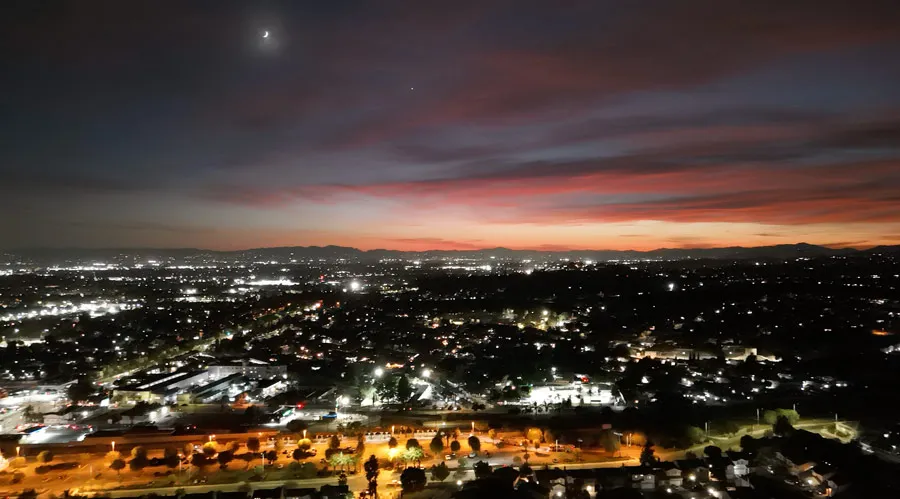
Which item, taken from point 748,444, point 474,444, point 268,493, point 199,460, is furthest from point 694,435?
point 199,460

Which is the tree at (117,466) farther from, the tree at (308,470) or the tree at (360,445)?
the tree at (360,445)

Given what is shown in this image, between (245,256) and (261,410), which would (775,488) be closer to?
(261,410)

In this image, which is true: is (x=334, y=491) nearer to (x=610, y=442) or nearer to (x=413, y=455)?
(x=413, y=455)

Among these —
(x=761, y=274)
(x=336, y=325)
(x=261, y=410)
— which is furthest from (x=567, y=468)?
(x=761, y=274)

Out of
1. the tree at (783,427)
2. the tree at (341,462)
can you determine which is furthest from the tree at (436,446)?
the tree at (783,427)

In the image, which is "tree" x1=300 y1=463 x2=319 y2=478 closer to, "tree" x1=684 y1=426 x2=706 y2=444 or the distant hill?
"tree" x1=684 y1=426 x2=706 y2=444

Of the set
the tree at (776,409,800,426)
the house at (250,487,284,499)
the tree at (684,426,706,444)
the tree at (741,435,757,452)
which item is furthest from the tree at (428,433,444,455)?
the tree at (776,409,800,426)

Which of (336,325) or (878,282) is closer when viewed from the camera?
(336,325)
